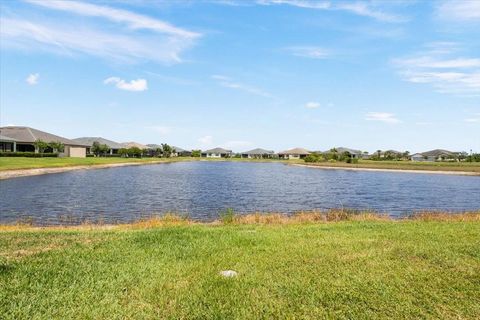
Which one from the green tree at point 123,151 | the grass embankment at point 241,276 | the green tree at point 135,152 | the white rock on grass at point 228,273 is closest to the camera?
the grass embankment at point 241,276

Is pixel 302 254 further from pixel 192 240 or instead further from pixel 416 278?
pixel 192 240

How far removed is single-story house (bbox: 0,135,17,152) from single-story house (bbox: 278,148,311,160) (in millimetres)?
124061

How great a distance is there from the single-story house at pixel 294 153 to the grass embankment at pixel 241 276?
17113 centimetres

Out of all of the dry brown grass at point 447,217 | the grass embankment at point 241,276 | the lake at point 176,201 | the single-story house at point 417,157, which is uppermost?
the single-story house at point 417,157

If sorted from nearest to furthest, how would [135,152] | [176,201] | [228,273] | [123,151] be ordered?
1. [228,273]
2. [176,201]
3. [123,151]
4. [135,152]

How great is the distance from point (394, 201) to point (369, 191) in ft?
29.8

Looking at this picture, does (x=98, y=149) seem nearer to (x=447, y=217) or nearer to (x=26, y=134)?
(x=26, y=134)

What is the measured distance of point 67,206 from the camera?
99.5ft

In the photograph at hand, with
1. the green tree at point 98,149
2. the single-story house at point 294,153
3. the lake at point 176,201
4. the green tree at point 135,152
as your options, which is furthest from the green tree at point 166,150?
the lake at point 176,201

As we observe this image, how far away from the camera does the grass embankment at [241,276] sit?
6.67 m

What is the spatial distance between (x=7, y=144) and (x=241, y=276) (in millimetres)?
86442

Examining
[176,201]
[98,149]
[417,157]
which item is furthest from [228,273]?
[417,157]

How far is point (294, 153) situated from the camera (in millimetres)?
184250

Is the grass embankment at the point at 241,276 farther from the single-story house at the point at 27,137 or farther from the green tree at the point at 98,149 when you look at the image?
the green tree at the point at 98,149
